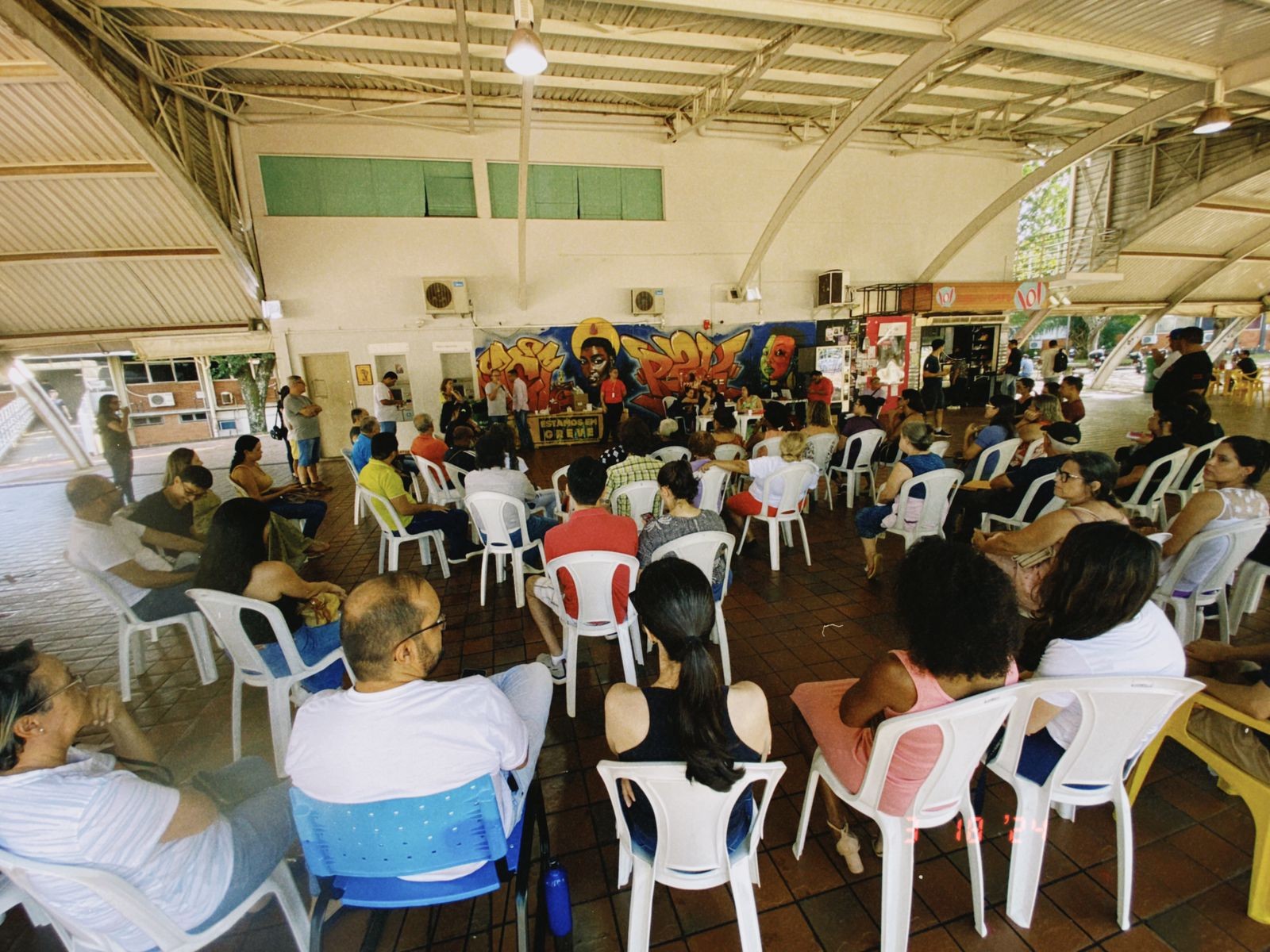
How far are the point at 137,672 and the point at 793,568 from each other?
4.36 metres

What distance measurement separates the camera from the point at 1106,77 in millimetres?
9000

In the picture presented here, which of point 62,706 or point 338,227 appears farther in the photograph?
point 338,227

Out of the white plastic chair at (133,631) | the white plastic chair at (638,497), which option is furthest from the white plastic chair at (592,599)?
the white plastic chair at (133,631)

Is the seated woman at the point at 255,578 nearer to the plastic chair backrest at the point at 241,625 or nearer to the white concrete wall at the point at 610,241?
the plastic chair backrest at the point at 241,625

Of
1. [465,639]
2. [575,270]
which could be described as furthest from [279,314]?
[465,639]

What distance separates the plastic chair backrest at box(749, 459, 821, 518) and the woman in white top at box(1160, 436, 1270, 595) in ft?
6.52

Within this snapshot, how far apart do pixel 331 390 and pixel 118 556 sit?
7863 millimetres

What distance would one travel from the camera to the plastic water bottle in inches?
57.1

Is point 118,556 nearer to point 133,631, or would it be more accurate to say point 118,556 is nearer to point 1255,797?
point 133,631

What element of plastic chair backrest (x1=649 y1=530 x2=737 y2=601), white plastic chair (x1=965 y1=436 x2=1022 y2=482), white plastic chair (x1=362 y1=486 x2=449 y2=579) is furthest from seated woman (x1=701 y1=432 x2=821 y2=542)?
white plastic chair (x1=362 y1=486 x2=449 y2=579)

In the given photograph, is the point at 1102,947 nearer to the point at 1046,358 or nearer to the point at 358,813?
the point at 358,813

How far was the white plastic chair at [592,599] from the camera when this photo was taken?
2506 millimetres

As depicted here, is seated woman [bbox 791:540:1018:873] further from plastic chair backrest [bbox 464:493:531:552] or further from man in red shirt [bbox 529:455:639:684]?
plastic chair backrest [bbox 464:493:531:552]

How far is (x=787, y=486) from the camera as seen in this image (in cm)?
412
